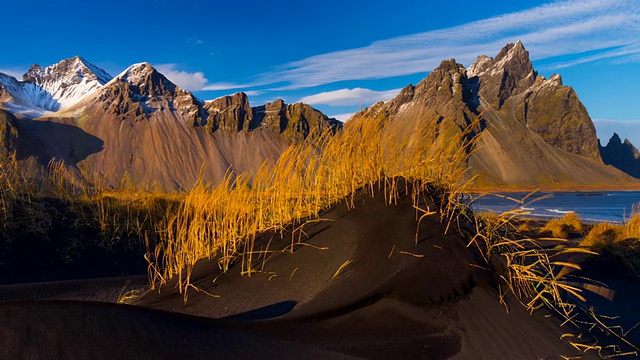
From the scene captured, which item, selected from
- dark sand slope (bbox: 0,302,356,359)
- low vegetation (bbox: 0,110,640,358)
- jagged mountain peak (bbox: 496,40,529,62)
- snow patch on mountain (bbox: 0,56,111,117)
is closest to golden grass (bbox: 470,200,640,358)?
low vegetation (bbox: 0,110,640,358)

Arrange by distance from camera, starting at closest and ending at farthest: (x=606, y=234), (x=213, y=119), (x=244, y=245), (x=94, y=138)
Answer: (x=244, y=245), (x=606, y=234), (x=94, y=138), (x=213, y=119)

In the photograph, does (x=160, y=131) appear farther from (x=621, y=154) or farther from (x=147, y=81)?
(x=621, y=154)

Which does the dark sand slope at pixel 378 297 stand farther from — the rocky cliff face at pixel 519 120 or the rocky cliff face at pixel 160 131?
the rocky cliff face at pixel 519 120

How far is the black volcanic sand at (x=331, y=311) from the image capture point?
2.00 m

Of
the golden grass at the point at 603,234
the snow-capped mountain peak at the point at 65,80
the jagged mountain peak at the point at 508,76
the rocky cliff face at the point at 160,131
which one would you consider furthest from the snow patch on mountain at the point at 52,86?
the jagged mountain peak at the point at 508,76

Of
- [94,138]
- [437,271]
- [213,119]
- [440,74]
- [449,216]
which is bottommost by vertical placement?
[437,271]

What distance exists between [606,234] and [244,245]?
10.9 meters

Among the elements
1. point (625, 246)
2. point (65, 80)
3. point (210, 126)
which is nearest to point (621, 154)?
point (210, 126)

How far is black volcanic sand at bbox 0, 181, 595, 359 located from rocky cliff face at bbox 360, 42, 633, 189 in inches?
3453

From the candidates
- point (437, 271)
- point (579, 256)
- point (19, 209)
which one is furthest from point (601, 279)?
point (19, 209)

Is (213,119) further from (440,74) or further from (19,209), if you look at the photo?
(19,209)

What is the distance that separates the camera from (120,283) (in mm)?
6172

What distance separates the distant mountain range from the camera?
3310 inches

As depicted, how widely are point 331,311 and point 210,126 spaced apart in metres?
104
